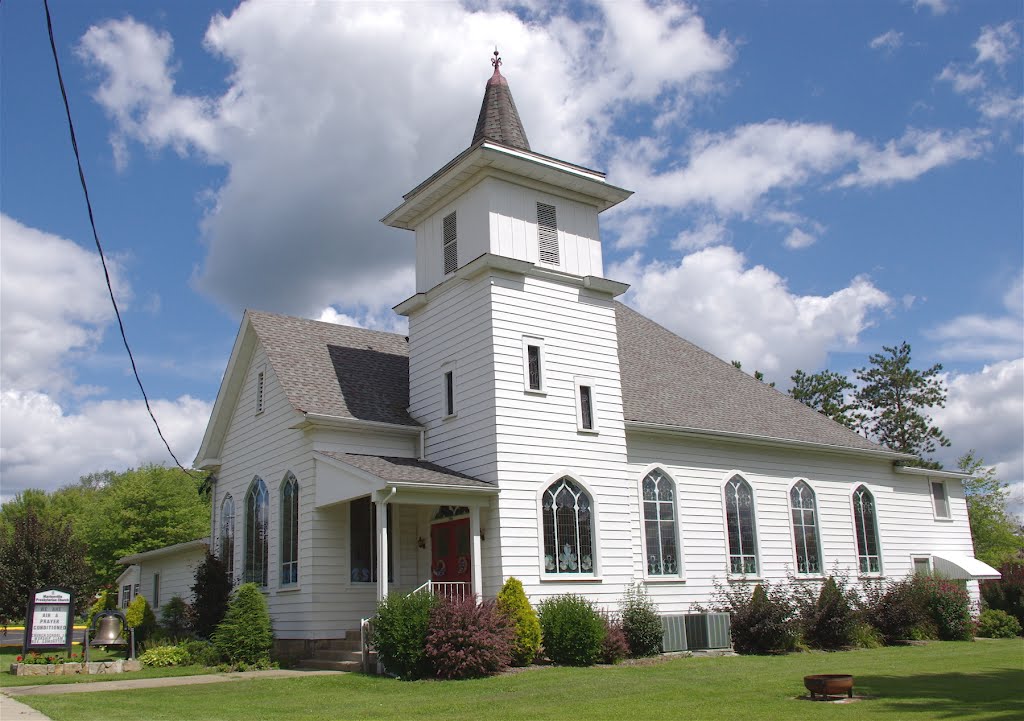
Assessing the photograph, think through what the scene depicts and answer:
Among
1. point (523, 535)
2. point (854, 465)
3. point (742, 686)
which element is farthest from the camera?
point (854, 465)

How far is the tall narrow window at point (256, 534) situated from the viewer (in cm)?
2223

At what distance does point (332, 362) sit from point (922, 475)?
762 inches

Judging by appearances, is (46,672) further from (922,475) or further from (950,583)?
(922,475)

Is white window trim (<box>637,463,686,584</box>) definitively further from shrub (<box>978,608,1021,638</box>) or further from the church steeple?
shrub (<box>978,608,1021,638</box>)

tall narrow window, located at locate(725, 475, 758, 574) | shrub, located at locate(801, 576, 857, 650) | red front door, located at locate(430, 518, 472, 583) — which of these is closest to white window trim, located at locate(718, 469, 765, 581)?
tall narrow window, located at locate(725, 475, 758, 574)

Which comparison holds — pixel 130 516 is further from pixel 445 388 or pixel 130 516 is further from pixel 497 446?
pixel 497 446

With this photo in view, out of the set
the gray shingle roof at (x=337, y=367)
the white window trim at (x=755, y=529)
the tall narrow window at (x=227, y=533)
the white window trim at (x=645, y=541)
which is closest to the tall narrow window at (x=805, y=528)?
the white window trim at (x=755, y=529)

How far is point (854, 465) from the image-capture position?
89.9ft

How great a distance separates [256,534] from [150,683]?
7196mm

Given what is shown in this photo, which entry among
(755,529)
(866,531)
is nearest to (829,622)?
(755,529)

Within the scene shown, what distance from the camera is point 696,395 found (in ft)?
84.2

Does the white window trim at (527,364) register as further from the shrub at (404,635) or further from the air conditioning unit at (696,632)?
the air conditioning unit at (696,632)

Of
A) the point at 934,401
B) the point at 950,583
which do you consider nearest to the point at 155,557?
the point at 950,583

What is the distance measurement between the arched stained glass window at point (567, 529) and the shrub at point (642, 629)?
48.5 inches
